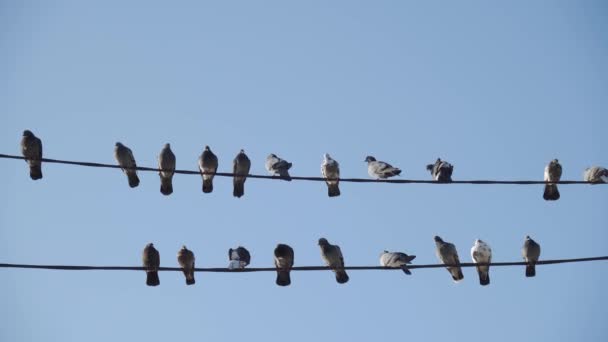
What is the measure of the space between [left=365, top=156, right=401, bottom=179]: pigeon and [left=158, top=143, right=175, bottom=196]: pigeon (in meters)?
3.24

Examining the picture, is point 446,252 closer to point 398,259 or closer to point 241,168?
point 398,259

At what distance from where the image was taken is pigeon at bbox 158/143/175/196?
14469 mm

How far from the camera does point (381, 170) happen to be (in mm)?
15016

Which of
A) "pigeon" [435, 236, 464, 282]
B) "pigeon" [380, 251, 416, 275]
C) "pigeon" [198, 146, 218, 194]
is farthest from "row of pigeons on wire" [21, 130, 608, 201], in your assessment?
"pigeon" [380, 251, 416, 275]

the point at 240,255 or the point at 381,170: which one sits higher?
the point at 381,170

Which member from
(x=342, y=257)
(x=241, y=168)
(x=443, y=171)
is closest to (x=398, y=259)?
(x=342, y=257)

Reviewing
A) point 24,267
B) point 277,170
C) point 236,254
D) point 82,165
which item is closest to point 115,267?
point 24,267

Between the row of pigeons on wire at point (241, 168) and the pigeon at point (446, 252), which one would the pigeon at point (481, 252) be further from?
the row of pigeons on wire at point (241, 168)

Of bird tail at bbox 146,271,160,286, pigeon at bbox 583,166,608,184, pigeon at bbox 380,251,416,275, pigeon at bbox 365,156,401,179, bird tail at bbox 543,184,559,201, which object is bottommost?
bird tail at bbox 146,271,160,286

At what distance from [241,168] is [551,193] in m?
4.92

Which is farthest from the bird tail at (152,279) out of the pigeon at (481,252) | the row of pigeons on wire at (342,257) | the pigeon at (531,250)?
the pigeon at (531,250)

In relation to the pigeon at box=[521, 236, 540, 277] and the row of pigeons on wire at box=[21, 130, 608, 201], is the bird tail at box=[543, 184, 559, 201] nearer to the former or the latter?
the row of pigeons on wire at box=[21, 130, 608, 201]

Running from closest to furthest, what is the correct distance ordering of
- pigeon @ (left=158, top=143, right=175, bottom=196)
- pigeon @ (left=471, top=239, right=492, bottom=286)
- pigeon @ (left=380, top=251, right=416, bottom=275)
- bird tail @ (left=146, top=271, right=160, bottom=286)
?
bird tail @ (left=146, top=271, right=160, bottom=286) < pigeon @ (left=380, top=251, right=416, bottom=275) < pigeon @ (left=471, top=239, right=492, bottom=286) < pigeon @ (left=158, top=143, right=175, bottom=196)

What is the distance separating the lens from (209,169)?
1504 cm
